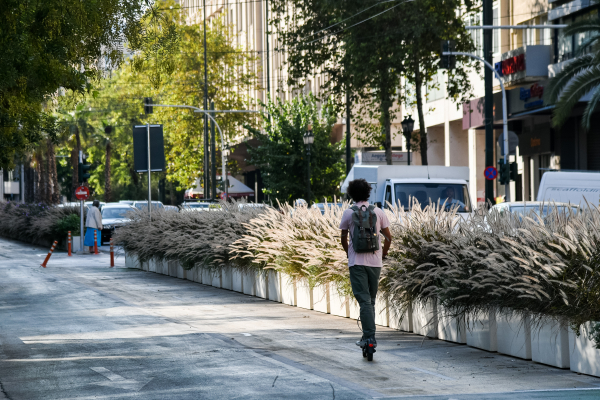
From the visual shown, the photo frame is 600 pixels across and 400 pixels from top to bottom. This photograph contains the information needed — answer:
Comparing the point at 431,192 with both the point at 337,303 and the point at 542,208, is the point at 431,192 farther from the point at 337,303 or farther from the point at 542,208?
the point at 542,208

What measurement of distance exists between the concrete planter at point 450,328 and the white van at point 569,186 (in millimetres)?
10439

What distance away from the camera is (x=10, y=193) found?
13000cm

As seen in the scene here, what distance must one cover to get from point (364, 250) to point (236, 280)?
27.3 ft

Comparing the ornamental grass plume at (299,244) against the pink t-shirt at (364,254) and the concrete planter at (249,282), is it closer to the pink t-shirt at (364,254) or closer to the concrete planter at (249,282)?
the concrete planter at (249,282)

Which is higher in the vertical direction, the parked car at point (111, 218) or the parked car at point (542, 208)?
the parked car at point (542, 208)

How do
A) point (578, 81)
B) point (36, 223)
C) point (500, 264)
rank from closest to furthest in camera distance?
point (500, 264) → point (578, 81) → point (36, 223)

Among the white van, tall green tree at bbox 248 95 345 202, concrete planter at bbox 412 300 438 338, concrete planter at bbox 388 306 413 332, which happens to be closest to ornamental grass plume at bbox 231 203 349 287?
concrete planter at bbox 388 306 413 332

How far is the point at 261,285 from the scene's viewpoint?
16406mm

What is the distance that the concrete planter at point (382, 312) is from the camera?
12.1 m

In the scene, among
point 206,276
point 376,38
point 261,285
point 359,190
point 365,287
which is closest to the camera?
point 365,287

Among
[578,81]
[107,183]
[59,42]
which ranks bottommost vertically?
[107,183]

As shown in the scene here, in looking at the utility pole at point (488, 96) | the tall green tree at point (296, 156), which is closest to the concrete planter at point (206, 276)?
the utility pole at point (488, 96)

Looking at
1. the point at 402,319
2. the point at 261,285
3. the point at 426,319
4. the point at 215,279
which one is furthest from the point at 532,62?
the point at 426,319

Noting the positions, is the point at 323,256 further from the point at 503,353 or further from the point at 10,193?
the point at 10,193
